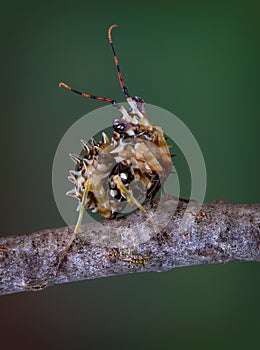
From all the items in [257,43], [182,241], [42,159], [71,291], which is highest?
[257,43]

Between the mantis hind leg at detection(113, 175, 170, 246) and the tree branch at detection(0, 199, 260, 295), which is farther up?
the mantis hind leg at detection(113, 175, 170, 246)

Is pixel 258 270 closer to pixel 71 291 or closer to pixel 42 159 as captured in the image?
pixel 71 291

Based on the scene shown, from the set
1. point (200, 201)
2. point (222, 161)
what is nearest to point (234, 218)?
point (200, 201)

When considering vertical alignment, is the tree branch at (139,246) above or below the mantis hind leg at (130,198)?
below

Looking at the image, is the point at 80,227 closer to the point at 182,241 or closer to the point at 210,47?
the point at 182,241

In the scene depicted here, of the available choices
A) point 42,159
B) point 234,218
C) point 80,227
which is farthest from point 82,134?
point 42,159

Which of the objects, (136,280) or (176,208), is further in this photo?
(136,280)

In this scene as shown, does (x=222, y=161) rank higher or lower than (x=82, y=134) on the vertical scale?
lower
